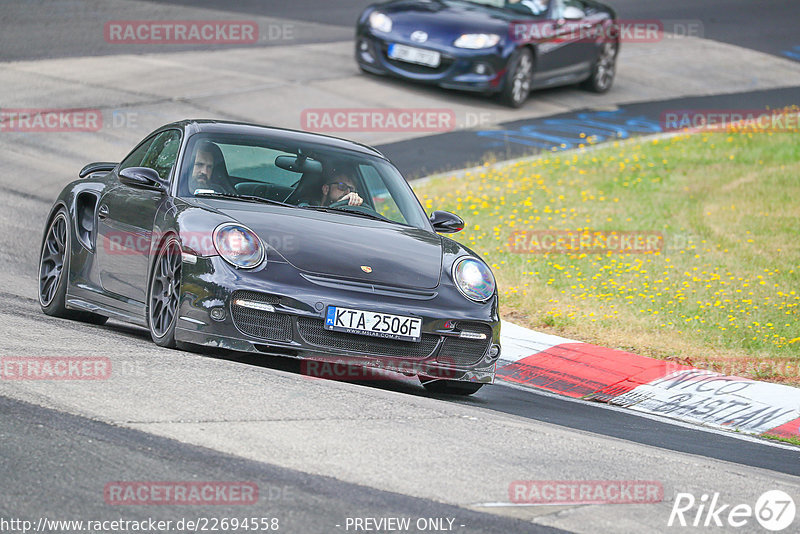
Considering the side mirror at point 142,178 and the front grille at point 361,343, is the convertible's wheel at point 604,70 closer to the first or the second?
the side mirror at point 142,178

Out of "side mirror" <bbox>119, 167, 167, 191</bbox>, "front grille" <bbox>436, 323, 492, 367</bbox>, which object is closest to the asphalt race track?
"front grille" <bbox>436, 323, 492, 367</bbox>

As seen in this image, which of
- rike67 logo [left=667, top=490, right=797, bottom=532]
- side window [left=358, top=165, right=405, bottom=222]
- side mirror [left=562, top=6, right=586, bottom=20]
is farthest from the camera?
side mirror [left=562, top=6, right=586, bottom=20]

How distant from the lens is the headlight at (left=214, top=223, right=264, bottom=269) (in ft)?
22.4

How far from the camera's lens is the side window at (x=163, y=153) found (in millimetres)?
7992

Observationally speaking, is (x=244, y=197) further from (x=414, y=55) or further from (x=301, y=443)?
(x=414, y=55)

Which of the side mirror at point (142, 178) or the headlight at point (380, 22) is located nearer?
the side mirror at point (142, 178)

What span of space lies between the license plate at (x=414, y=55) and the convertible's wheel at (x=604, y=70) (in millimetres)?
3632

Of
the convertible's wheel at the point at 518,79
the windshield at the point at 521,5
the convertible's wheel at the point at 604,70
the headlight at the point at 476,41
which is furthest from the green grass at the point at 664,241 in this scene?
the windshield at the point at 521,5

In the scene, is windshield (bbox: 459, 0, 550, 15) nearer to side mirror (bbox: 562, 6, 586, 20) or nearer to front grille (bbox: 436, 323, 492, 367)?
side mirror (bbox: 562, 6, 586, 20)

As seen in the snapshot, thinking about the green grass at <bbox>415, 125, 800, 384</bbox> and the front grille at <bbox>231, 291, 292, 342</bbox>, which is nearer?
the front grille at <bbox>231, 291, 292, 342</bbox>

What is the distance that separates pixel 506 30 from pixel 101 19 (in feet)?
22.7

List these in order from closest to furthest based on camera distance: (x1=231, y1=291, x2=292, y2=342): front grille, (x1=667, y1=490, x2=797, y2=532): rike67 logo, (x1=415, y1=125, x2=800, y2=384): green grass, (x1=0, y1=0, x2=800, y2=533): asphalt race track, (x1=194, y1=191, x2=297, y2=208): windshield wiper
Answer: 1. (x1=0, y1=0, x2=800, y2=533): asphalt race track
2. (x1=667, y1=490, x2=797, y2=532): rike67 logo
3. (x1=231, y1=291, x2=292, y2=342): front grille
4. (x1=194, y1=191, x2=297, y2=208): windshield wiper
5. (x1=415, y1=125, x2=800, y2=384): green grass

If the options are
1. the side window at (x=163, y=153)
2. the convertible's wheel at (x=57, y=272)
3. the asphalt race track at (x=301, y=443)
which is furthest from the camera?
the convertible's wheel at (x=57, y=272)

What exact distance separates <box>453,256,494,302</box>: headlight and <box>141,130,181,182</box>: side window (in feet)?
6.14
